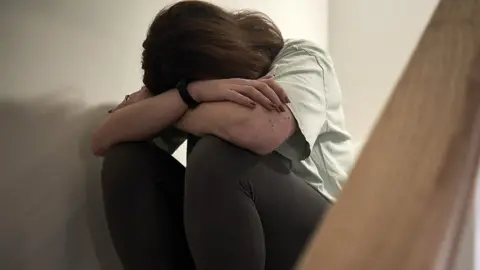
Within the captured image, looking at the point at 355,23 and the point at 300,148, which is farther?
the point at 355,23

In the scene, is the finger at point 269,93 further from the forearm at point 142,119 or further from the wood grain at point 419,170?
the wood grain at point 419,170

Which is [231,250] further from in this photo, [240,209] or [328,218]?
[328,218]

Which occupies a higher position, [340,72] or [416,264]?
[416,264]

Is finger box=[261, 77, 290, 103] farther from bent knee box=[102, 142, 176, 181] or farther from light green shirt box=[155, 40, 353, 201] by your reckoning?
bent knee box=[102, 142, 176, 181]

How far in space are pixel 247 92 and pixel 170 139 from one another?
0.98 ft

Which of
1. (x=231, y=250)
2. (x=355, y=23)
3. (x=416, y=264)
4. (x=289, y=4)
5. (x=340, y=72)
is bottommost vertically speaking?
(x=340, y=72)

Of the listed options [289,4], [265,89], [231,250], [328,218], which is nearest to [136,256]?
[231,250]

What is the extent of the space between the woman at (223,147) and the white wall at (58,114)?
104 millimetres

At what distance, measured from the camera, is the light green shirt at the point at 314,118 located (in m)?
0.92

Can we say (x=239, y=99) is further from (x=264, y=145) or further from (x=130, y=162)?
(x=130, y=162)

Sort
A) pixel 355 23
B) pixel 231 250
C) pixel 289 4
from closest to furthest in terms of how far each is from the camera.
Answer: pixel 231 250 → pixel 289 4 → pixel 355 23

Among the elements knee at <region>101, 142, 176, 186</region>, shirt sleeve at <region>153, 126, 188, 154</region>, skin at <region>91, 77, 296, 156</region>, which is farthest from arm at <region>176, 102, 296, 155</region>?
shirt sleeve at <region>153, 126, 188, 154</region>

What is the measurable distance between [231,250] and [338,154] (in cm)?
35

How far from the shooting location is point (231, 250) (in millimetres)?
802
